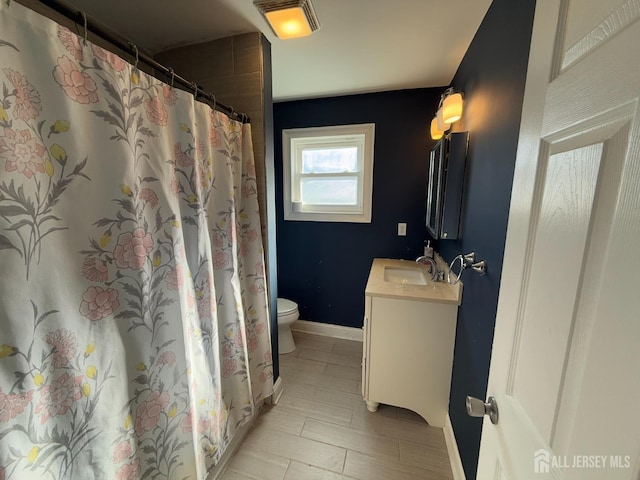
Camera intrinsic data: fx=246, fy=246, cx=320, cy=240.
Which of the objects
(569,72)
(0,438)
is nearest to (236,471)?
(0,438)

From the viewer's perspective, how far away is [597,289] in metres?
0.37

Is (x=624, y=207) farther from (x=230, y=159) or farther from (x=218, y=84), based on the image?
(x=218, y=84)

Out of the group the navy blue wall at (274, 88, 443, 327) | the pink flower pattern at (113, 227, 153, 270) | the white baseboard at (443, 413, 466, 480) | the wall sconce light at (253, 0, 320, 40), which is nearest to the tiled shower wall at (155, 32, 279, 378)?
the wall sconce light at (253, 0, 320, 40)

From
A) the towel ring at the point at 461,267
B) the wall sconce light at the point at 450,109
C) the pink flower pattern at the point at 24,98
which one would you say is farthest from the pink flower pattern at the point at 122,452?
the wall sconce light at the point at 450,109

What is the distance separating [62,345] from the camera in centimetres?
62

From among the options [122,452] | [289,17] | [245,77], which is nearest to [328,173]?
[245,77]

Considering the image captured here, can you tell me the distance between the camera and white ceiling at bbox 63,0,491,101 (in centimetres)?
119

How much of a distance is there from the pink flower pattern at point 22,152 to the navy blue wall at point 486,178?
54.0 inches

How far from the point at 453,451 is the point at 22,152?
2.05 meters

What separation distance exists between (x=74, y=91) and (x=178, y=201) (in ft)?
1.29

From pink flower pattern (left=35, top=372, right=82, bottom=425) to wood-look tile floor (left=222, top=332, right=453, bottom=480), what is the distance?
0.99 meters

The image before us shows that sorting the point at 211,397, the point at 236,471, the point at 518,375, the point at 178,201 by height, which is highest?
the point at 178,201

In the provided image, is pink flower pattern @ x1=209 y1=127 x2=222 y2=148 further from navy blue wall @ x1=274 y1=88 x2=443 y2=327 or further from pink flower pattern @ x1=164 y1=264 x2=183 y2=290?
navy blue wall @ x1=274 y1=88 x2=443 y2=327

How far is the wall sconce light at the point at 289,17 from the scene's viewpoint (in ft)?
3.71
